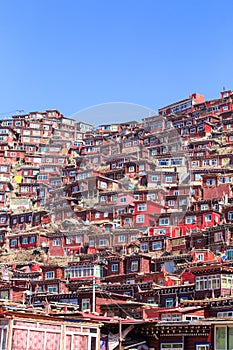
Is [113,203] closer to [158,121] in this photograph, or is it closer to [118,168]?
[118,168]

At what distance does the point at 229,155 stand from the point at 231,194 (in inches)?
515

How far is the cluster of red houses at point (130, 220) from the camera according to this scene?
41.3 meters

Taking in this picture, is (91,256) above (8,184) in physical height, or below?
below

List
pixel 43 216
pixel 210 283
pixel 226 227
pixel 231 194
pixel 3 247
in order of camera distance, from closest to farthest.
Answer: pixel 210 283, pixel 226 227, pixel 231 194, pixel 3 247, pixel 43 216

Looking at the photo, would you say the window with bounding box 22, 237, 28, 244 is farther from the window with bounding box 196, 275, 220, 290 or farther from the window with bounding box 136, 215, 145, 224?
the window with bounding box 196, 275, 220, 290

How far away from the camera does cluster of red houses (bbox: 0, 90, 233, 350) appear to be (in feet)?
136

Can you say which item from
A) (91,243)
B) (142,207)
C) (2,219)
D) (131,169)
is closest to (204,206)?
(142,207)

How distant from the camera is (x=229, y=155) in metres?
80.5

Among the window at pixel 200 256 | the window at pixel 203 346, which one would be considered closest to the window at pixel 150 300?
the window at pixel 200 256

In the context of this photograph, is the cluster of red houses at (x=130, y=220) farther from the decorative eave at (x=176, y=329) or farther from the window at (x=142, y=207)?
the window at (x=142, y=207)

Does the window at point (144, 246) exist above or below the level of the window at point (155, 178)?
below

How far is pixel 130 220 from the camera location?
7056cm

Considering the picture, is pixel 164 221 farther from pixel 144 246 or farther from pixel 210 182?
pixel 210 182

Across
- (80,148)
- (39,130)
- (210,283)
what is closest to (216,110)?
(80,148)
